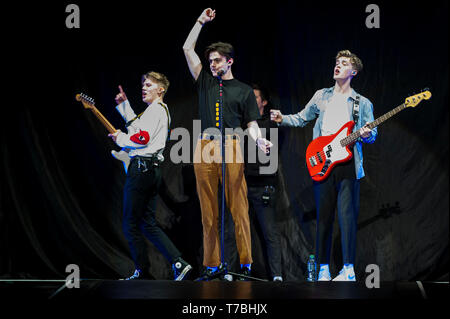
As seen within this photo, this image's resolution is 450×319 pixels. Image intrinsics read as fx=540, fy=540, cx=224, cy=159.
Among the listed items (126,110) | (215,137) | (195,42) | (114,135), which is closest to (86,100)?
(126,110)

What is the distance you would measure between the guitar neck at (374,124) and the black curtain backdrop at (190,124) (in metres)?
0.56

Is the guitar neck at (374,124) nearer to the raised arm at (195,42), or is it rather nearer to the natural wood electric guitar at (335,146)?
the natural wood electric guitar at (335,146)

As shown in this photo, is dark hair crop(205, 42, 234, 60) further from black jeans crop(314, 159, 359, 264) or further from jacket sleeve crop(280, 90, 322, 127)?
black jeans crop(314, 159, 359, 264)

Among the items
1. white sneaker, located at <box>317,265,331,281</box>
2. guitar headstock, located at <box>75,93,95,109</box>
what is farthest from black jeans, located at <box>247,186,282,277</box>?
guitar headstock, located at <box>75,93,95,109</box>

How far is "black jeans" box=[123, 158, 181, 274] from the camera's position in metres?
5.10

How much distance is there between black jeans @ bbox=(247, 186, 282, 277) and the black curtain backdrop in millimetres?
234

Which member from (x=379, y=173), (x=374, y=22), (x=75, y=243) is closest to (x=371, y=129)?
(x=379, y=173)

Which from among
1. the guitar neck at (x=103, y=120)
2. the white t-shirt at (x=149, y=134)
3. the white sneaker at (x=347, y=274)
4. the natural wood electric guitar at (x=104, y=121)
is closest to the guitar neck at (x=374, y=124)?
the white sneaker at (x=347, y=274)

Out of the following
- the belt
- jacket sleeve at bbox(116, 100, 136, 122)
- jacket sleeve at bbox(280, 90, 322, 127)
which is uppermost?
jacket sleeve at bbox(116, 100, 136, 122)

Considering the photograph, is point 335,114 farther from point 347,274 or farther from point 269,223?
point 347,274

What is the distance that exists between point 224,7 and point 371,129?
81.0 inches

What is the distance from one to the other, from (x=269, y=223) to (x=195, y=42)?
1870 millimetres

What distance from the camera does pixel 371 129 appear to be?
4.87m

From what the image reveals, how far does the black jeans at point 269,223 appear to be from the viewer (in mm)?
5219
